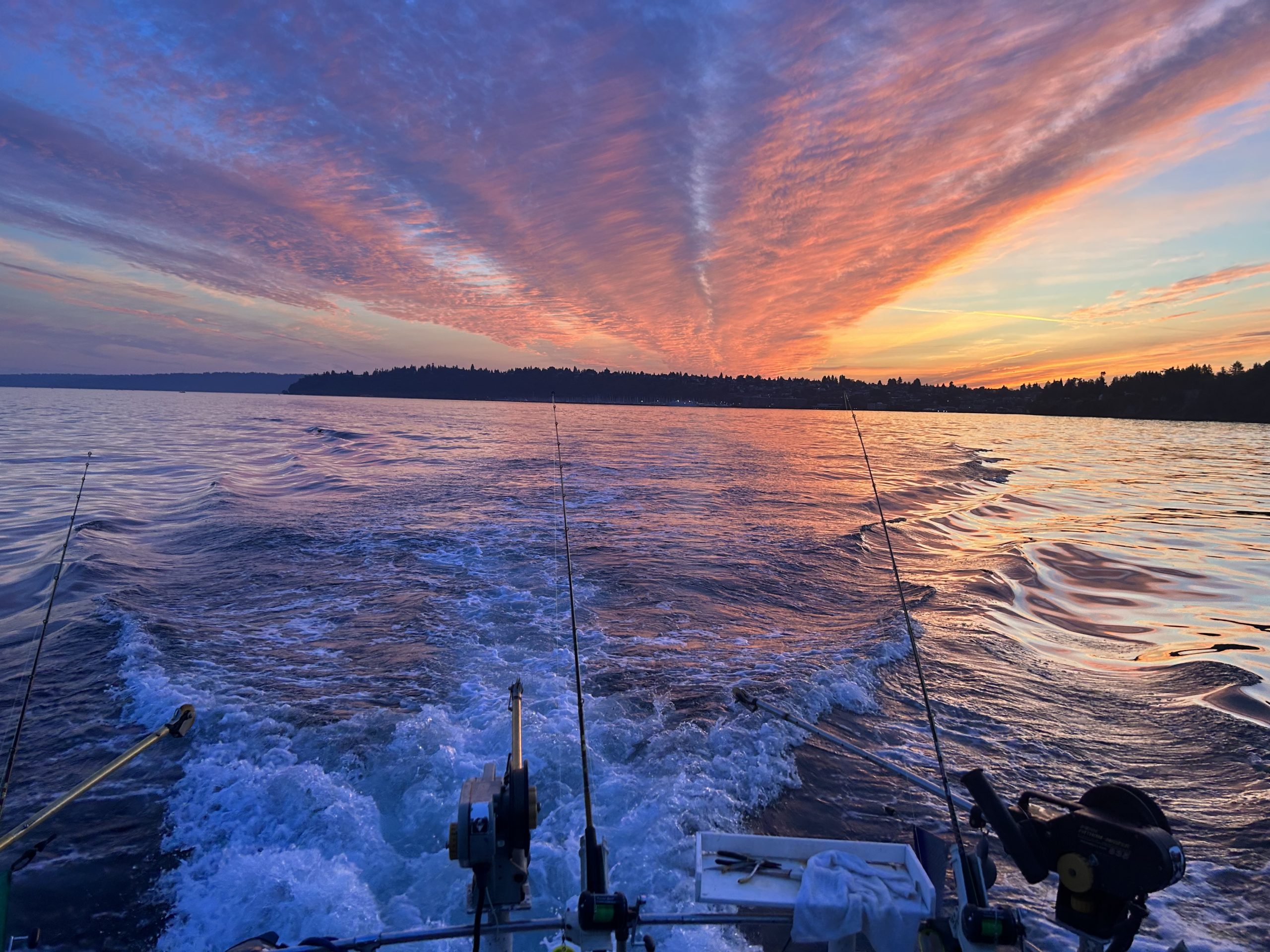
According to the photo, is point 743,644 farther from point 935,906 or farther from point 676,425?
point 676,425

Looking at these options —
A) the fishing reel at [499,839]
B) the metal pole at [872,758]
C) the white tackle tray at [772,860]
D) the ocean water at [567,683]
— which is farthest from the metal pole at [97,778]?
the metal pole at [872,758]

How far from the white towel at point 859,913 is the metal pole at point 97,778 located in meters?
3.26

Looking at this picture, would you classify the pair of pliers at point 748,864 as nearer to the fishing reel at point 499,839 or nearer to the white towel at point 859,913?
the white towel at point 859,913

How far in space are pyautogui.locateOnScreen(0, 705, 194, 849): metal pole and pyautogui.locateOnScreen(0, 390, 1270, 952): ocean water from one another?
92cm

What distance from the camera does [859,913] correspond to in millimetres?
2566

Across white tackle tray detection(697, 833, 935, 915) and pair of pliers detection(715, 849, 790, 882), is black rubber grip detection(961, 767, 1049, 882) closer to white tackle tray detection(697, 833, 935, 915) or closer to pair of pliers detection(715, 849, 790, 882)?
white tackle tray detection(697, 833, 935, 915)

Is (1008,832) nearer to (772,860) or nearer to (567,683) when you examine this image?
(772,860)

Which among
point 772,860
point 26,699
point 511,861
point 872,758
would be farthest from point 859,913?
point 26,699

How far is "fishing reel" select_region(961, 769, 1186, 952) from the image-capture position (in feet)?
6.93

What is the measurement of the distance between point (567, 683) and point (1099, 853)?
201 inches

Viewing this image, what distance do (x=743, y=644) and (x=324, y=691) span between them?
16.2ft

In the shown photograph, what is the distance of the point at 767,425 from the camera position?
64.8 metres

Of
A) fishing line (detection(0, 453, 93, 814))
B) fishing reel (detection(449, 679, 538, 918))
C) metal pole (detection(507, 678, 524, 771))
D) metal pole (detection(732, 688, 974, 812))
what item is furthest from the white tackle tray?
fishing line (detection(0, 453, 93, 814))

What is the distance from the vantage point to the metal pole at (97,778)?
2.56m
